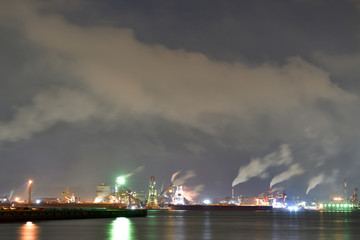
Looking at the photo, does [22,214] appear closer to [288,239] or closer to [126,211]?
[126,211]

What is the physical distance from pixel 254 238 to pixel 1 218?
183 feet

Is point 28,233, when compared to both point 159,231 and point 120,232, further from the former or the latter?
point 159,231

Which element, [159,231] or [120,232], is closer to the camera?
[120,232]

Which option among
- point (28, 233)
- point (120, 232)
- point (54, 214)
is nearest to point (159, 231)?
point (120, 232)

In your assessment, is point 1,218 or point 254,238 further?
point 1,218

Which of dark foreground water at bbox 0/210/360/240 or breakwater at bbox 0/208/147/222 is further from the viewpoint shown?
breakwater at bbox 0/208/147/222

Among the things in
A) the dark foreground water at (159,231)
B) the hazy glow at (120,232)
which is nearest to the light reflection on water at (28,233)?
the dark foreground water at (159,231)

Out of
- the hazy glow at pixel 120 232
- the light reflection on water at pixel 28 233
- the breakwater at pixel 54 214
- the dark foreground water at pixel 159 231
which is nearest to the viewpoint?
the light reflection on water at pixel 28 233

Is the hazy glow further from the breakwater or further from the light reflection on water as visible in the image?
the breakwater

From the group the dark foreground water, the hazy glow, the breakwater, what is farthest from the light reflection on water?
the breakwater

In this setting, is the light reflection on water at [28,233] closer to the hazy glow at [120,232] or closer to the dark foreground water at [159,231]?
the dark foreground water at [159,231]

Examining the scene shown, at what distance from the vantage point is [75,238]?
174 feet

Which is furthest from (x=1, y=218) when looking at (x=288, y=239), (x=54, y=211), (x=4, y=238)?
(x=288, y=239)

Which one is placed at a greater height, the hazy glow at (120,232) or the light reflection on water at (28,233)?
the light reflection on water at (28,233)
